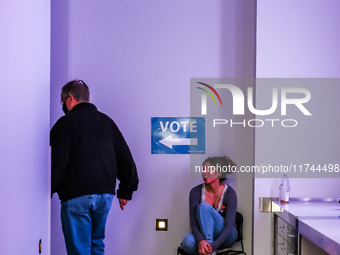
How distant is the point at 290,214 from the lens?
226cm

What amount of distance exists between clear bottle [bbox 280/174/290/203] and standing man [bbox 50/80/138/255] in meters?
1.28

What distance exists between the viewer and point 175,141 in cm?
295

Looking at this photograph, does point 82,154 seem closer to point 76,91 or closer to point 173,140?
point 76,91

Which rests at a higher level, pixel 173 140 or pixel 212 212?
pixel 173 140

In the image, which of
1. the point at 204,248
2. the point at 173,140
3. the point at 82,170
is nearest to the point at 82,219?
the point at 82,170

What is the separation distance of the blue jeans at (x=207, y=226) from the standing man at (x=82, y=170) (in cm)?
70

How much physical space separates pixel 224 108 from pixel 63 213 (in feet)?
4.97

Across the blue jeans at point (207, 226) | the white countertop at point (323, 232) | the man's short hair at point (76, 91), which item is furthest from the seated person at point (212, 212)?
the man's short hair at point (76, 91)

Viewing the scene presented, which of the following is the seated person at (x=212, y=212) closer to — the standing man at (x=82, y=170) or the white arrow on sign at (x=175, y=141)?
the white arrow on sign at (x=175, y=141)

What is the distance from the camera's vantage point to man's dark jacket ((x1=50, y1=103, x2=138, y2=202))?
2.02 meters

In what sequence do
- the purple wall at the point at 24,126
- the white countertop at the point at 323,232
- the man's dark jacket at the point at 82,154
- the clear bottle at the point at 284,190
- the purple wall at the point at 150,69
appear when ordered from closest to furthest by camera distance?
1. the purple wall at the point at 24,126
2. the white countertop at the point at 323,232
3. the man's dark jacket at the point at 82,154
4. the clear bottle at the point at 284,190
5. the purple wall at the point at 150,69

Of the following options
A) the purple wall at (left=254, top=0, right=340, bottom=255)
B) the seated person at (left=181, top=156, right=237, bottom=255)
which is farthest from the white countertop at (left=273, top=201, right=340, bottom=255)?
the seated person at (left=181, top=156, right=237, bottom=255)

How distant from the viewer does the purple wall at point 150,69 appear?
9.55ft

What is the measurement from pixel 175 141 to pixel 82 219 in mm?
1099
